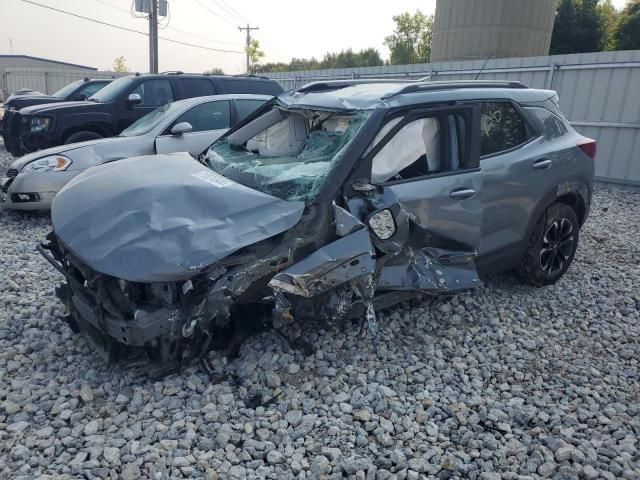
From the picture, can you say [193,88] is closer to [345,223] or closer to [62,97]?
[62,97]

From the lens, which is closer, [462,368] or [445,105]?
[462,368]

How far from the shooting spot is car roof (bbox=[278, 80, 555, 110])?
3511 mm

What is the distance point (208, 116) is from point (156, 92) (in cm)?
210

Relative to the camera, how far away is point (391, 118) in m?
3.41

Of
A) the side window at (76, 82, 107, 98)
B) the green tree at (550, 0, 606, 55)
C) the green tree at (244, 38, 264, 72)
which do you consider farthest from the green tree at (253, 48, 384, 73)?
the side window at (76, 82, 107, 98)

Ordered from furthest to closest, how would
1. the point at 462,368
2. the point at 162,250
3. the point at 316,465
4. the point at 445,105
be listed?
the point at 445,105
the point at 462,368
the point at 162,250
the point at 316,465

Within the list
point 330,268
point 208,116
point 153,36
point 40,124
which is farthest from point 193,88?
point 153,36

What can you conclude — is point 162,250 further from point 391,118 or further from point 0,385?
point 391,118

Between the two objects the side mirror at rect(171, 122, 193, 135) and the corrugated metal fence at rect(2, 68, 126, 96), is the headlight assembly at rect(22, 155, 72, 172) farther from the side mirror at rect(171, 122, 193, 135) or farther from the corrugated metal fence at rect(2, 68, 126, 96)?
the corrugated metal fence at rect(2, 68, 126, 96)

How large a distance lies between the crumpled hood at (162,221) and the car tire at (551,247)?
2390mm

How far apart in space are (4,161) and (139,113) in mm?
4519

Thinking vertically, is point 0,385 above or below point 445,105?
below

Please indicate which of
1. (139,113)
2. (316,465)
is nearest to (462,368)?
(316,465)

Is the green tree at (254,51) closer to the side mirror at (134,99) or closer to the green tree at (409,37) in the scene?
the green tree at (409,37)
